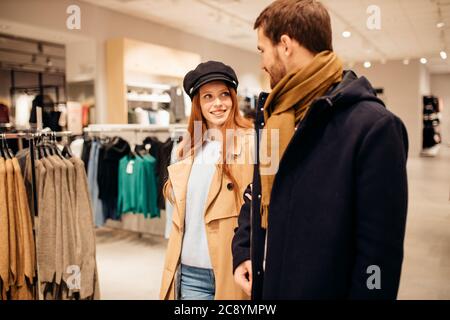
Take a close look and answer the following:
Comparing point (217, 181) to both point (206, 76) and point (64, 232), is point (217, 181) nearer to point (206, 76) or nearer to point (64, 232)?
point (206, 76)

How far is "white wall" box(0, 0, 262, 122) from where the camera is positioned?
6.63ft

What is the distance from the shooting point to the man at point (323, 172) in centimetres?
92

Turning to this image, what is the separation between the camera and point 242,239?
1.25 m

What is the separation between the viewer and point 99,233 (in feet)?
14.5

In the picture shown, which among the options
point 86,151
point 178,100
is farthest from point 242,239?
point 86,151

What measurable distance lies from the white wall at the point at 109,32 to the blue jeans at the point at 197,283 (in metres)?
0.80

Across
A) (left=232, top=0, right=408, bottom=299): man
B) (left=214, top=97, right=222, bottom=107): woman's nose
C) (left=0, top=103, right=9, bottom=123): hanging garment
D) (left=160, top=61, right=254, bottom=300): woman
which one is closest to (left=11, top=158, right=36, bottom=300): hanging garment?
(left=160, top=61, right=254, bottom=300): woman

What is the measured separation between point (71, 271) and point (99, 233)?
232 centimetres

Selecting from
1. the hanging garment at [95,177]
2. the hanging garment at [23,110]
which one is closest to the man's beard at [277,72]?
the hanging garment at [23,110]

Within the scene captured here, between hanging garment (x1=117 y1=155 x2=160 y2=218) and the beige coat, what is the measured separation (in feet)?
7.28

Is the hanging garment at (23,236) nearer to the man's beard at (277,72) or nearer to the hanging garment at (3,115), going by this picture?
the man's beard at (277,72)

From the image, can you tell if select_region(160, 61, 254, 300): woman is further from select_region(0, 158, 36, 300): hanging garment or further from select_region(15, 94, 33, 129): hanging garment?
select_region(15, 94, 33, 129): hanging garment

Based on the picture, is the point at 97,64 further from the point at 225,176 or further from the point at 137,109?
the point at 225,176
